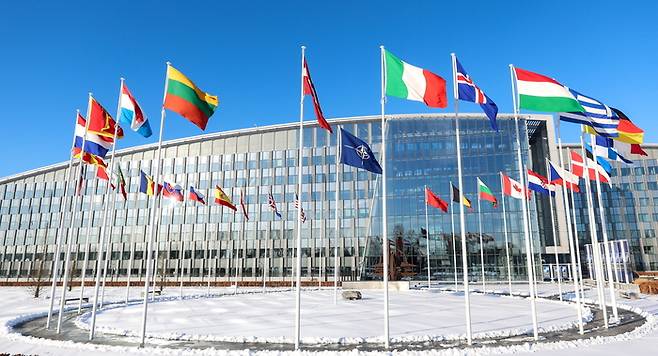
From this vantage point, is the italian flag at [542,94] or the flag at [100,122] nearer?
the italian flag at [542,94]

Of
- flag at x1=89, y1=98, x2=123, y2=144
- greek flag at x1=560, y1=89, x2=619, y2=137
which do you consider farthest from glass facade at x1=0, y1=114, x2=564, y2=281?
flag at x1=89, y1=98, x2=123, y2=144

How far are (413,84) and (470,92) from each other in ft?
7.68

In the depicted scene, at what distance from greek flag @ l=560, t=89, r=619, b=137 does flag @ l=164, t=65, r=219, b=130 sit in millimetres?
15244

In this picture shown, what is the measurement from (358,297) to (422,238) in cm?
3558

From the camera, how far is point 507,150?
68375 mm

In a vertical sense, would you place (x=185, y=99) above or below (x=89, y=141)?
above

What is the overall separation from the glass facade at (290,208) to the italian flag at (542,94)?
46434 mm

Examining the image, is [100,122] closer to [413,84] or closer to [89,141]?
[89,141]

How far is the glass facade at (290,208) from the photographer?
6675 cm

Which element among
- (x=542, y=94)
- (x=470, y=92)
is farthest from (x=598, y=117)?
(x=470, y=92)

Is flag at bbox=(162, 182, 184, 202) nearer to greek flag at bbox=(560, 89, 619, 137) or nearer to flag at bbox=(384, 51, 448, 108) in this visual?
flag at bbox=(384, 51, 448, 108)

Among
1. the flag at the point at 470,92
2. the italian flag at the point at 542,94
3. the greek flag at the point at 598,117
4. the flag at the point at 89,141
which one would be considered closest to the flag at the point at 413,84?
the flag at the point at 470,92

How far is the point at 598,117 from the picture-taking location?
18141mm

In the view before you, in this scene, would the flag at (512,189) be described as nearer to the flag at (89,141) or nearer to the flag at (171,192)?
the flag at (171,192)
